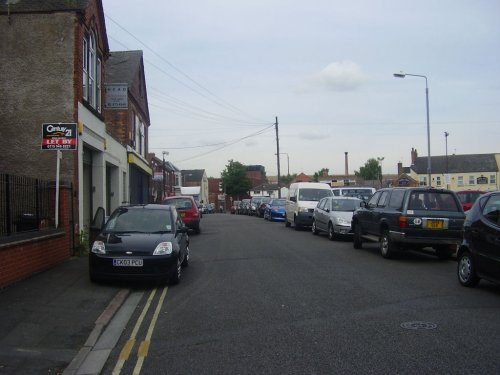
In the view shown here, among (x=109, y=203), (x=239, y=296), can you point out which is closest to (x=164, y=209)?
(x=239, y=296)

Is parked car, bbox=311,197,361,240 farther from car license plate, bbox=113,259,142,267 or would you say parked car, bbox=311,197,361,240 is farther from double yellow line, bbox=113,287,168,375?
double yellow line, bbox=113,287,168,375

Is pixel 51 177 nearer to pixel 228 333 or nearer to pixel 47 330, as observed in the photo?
pixel 47 330

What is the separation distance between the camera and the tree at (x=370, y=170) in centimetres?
12125

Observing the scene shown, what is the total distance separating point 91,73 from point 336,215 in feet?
31.4

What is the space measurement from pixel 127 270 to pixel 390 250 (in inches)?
267

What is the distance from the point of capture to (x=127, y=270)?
9461 mm

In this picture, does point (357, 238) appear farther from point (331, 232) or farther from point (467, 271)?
point (467, 271)

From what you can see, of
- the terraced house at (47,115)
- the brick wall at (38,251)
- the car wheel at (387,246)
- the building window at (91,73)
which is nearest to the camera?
the brick wall at (38,251)

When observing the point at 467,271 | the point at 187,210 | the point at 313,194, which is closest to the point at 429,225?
the point at 467,271

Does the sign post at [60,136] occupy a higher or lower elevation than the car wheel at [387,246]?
higher

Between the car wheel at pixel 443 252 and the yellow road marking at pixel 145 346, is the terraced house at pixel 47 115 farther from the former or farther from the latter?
the car wheel at pixel 443 252

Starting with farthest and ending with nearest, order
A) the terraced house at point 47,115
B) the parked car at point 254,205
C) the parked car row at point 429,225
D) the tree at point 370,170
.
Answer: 1. the tree at point 370,170
2. the parked car at point 254,205
3. the terraced house at point 47,115
4. the parked car row at point 429,225

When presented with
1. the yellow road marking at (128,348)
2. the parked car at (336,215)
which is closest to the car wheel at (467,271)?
the yellow road marking at (128,348)

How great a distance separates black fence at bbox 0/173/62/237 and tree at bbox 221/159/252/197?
98.3 m
